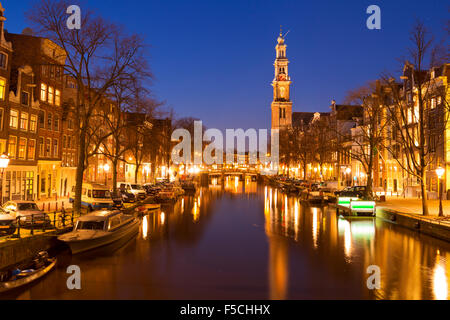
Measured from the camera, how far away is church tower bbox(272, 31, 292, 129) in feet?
499

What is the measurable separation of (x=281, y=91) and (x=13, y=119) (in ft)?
418

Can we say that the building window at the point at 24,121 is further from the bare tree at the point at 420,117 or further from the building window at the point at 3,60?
the bare tree at the point at 420,117

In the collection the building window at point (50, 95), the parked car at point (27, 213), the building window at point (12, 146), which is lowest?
the parked car at point (27, 213)

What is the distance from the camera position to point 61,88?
1893 inches

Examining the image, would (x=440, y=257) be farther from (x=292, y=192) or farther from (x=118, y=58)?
(x=292, y=192)

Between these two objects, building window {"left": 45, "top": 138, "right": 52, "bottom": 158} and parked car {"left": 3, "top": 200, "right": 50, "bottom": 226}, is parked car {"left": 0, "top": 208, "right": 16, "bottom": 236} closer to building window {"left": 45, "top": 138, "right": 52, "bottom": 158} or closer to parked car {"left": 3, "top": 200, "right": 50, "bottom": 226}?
parked car {"left": 3, "top": 200, "right": 50, "bottom": 226}

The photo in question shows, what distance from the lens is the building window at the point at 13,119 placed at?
37.1m

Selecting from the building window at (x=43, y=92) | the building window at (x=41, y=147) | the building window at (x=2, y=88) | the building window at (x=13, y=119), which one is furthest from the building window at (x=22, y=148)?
the building window at (x=43, y=92)

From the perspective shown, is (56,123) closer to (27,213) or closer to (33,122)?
(33,122)

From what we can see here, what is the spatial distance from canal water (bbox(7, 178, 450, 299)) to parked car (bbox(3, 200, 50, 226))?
378cm

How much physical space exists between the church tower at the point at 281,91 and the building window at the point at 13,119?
122m

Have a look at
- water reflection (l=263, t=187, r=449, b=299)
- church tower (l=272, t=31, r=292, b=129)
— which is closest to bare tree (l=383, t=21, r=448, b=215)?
water reflection (l=263, t=187, r=449, b=299)
